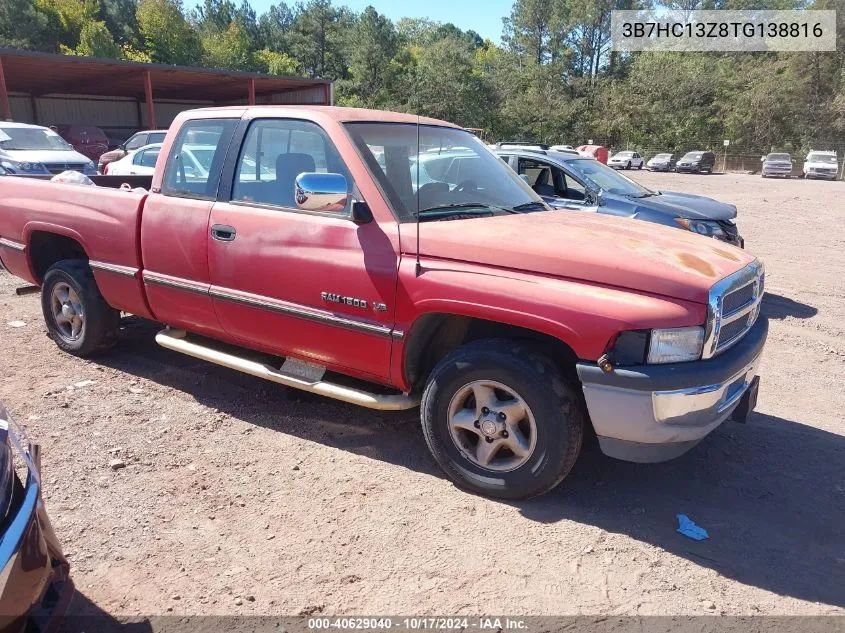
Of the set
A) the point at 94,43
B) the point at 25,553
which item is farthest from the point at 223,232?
the point at 94,43

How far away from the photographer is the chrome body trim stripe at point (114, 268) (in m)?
4.58

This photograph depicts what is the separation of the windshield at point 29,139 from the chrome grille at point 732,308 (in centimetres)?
1701

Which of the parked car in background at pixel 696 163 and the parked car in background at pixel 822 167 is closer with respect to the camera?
the parked car in background at pixel 822 167

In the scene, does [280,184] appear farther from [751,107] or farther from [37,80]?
[751,107]

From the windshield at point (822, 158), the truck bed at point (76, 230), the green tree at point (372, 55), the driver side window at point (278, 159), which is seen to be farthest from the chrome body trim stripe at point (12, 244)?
the green tree at point (372, 55)

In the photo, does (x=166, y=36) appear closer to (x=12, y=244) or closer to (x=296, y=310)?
(x=12, y=244)

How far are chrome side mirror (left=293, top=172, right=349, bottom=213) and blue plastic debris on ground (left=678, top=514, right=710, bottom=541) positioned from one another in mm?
2447

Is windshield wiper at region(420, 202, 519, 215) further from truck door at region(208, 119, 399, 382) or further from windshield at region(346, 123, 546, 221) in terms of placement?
truck door at region(208, 119, 399, 382)

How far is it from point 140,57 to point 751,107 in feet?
193

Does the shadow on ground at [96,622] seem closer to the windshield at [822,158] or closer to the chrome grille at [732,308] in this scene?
the chrome grille at [732,308]

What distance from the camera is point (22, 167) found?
1462 centimetres

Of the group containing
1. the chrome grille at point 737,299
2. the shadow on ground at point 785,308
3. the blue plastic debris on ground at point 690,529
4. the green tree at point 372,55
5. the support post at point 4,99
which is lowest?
the blue plastic debris on ground at point 690,529

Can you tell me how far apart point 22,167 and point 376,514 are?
590 inches

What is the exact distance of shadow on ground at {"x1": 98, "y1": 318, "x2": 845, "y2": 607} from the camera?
301cm
